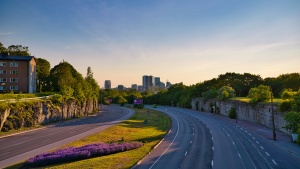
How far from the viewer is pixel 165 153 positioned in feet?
104

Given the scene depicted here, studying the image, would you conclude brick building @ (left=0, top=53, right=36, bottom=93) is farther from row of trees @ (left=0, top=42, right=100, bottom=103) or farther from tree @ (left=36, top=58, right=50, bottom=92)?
tree @ (left=36, top=58, right=50, bottom=92)

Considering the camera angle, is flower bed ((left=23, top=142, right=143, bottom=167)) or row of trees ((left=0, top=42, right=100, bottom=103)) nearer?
flower bed ((left=23, top=142, right=143, bottom=167))

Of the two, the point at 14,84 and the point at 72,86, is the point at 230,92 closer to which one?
the point at 72,86

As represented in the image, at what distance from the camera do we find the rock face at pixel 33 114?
1973 inches

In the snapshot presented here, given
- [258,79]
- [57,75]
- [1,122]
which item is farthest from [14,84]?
[258,79]

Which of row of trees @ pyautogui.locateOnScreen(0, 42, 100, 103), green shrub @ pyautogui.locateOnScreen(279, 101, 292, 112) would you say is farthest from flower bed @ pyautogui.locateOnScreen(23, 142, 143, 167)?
row of trees @ pyautogui.locateOnScreen(0, 42, 100, 103)

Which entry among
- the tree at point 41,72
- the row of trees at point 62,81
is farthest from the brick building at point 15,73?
the tree at point 41,72

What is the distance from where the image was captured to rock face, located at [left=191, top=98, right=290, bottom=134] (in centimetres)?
4934

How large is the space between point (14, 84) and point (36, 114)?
2850 centimetres

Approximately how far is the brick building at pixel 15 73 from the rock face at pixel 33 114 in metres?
17.0

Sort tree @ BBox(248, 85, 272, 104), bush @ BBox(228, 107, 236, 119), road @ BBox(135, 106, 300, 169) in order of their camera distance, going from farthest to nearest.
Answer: bush @ BBox(228, 107, 236, 119)
tree @ BBox(248, 85, 272, 104)
road @ BBox(135, 106, 300, 169)

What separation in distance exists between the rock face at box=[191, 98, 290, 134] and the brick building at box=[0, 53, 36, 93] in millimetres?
68452

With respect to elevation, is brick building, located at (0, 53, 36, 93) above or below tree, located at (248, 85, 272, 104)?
above

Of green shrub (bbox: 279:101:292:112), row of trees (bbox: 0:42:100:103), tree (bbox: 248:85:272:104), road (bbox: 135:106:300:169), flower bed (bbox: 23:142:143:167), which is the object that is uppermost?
row of trees (bbox: 0:42:100:103)
